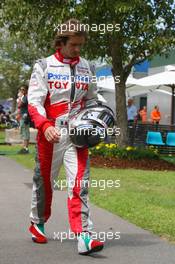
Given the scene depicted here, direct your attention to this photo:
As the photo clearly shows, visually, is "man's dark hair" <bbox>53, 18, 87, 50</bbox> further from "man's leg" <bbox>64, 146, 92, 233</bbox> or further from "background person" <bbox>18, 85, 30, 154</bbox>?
"background person" <bbox>18, 85, 30, 154</bbox>

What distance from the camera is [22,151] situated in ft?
56.7

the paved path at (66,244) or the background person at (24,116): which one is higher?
the background person at (24,116)

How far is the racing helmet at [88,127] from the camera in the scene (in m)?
5.52

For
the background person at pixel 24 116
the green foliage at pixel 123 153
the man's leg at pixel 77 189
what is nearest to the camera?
the man's leg at pixel 77 189

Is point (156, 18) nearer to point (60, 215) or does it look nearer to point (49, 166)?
point (60, 215)

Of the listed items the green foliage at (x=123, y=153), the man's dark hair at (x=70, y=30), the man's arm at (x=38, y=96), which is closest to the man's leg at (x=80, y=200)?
the man's arm at (x=38, y=96)

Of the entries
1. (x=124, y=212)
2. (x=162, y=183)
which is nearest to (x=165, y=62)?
(x=162, y=183)

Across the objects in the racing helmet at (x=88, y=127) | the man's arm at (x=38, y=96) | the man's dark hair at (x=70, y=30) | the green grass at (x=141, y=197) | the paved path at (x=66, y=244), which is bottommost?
the green grass at (x=141, y=197)

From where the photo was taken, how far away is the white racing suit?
5.51 m

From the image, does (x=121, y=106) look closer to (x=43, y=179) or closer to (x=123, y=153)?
(x=123, y=153)

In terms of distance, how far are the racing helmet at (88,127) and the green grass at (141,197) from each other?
146cm

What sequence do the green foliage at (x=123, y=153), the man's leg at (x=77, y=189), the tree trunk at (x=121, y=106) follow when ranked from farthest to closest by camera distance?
the tree trunk at (x=121, y=106) → the green foliage at (x=123, y=153) → the man's leg at (x=77, y=189)

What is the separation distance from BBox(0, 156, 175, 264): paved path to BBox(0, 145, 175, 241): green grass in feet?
0.77

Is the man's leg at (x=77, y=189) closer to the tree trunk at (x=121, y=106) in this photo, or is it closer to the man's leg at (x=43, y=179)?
the man's leg at (x=43, y=179)
